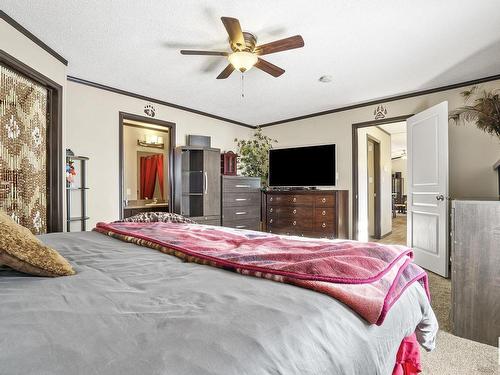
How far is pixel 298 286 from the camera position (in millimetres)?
803

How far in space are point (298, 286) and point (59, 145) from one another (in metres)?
3.17

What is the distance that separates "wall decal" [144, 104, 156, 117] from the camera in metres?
4.11

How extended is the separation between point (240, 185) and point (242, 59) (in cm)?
268

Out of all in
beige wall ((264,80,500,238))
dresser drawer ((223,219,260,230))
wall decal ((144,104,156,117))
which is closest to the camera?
beige wall ((264,80,500,238))

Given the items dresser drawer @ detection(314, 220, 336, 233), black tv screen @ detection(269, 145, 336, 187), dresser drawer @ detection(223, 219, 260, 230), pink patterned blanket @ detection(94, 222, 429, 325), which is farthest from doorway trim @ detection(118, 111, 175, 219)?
pink patterned blanket @ detection(94, 222, 429, 325)

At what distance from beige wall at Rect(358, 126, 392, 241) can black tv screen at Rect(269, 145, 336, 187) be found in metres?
0.55

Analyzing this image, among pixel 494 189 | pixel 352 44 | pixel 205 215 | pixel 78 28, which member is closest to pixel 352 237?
pixel 494 189

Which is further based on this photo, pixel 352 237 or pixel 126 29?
pixel 352 237

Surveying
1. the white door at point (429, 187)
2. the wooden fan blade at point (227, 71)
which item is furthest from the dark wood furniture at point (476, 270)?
the wooden fan blade at point (227, 71)

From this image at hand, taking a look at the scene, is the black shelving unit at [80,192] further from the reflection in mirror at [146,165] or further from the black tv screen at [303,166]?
the black tv screen at [303,166]

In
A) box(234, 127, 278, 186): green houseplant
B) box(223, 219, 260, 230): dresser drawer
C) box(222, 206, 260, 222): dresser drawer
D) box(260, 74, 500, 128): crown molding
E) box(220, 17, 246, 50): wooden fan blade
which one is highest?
box(260, 74, 500, 128): crown molding

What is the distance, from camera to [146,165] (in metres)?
5.41

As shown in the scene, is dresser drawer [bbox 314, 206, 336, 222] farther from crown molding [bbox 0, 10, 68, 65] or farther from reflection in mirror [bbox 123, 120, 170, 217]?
crown molding [bbox 0, 10, 68, 65]

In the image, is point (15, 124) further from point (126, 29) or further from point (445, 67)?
point (445, 67)
